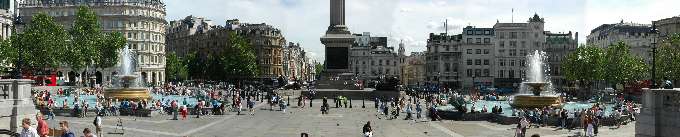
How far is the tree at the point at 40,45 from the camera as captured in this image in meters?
84.2

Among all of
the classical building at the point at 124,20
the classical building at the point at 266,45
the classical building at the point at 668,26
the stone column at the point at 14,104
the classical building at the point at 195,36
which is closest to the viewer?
the stone column at the point at 14,104

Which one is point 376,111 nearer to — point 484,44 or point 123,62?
point 123,62

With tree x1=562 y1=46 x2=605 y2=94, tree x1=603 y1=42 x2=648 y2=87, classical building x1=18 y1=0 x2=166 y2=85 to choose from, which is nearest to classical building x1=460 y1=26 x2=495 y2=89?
tree x1=562 y1=46 x2=605 y2=94

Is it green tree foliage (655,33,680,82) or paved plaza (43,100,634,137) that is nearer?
paved plaza (43,100,634,137)

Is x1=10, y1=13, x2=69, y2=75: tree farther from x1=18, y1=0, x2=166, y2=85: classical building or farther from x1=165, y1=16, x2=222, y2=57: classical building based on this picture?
x1=165, y1=16, x2=222, y2=57: classical building

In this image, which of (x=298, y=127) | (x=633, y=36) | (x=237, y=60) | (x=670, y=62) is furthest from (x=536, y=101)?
(x=633, y=36)

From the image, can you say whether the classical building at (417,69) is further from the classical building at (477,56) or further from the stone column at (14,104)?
the stone column at (14,104)

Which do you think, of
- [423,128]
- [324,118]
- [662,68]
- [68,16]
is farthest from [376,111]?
[68,16]

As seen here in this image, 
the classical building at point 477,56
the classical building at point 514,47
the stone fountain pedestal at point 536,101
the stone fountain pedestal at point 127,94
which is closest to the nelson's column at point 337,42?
the stone fountain pedestal at point 127,94

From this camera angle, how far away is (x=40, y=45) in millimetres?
85188

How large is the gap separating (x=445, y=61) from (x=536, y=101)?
88215mm

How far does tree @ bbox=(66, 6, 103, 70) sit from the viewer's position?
88.7 meters

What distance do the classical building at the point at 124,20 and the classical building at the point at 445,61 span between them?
51.3 m

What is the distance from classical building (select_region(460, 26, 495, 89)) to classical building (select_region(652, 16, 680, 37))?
27901 millimetres
